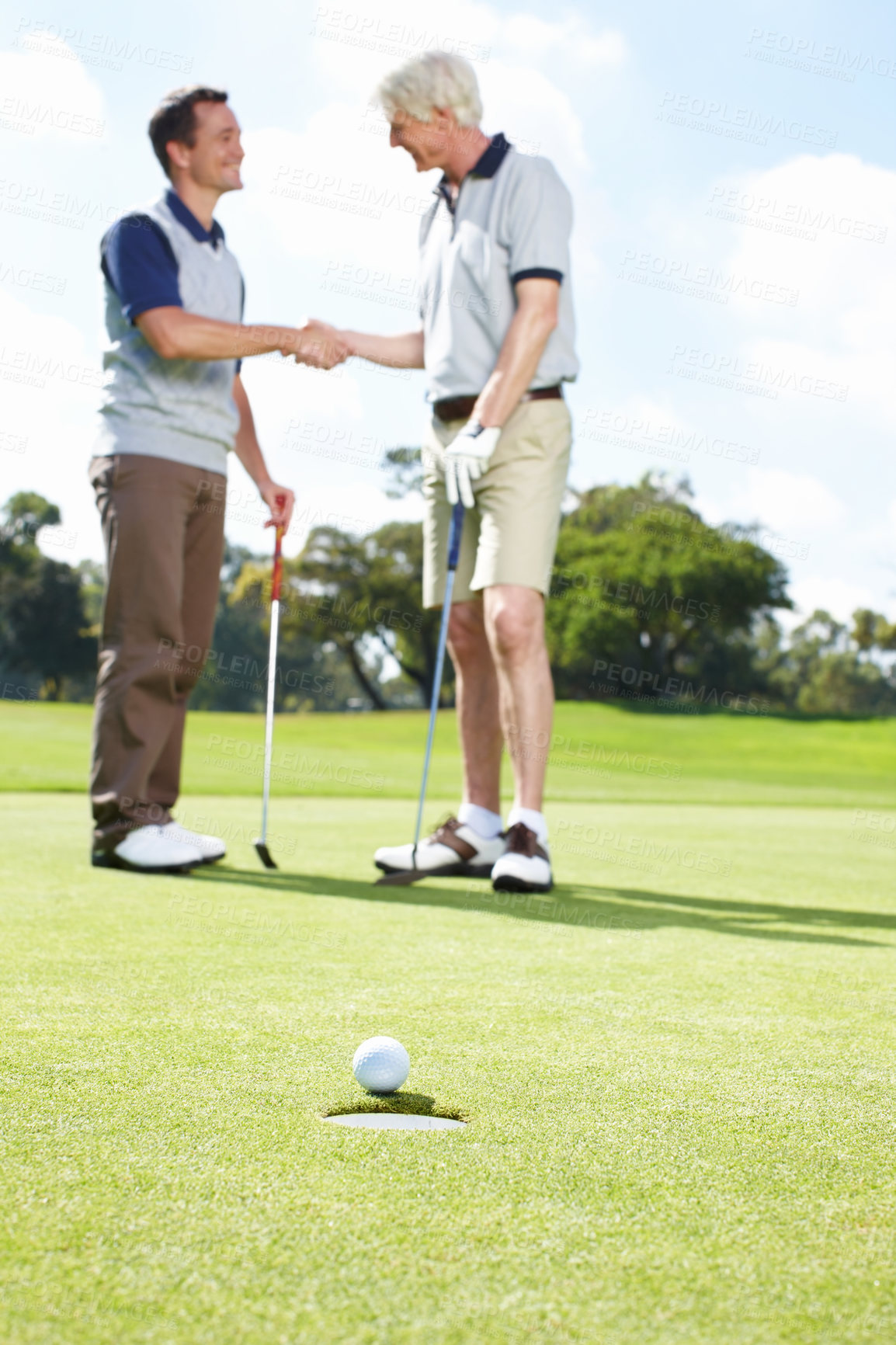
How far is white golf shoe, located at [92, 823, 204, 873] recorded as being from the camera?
380cm

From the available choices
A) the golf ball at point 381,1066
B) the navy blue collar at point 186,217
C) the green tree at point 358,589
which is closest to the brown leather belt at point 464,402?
the navy blue collar at point 186,217

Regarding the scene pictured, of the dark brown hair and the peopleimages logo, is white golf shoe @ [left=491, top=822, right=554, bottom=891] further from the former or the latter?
the peopleimages logo

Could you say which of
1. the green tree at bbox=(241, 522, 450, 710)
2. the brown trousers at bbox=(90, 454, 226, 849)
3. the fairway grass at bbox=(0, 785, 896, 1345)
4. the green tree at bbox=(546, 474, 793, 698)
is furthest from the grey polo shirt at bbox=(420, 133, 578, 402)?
the green tree at bbox=(241, 522, 450, 710)

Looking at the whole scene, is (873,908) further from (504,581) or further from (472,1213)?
(472,1213)

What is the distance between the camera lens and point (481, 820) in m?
4.16

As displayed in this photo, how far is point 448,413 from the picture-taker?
4.20 m

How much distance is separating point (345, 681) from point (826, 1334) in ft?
255

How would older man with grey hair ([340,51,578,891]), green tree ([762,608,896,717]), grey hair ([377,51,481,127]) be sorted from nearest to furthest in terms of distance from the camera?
older man with grey hair ([340,51,578,891]), grey hair ([377,51,481,127]), green tree ([762,608,896,717])

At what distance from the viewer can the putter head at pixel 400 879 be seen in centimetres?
359

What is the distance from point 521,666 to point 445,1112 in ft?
8.44

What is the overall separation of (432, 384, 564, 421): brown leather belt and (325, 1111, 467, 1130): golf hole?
9.58 feet

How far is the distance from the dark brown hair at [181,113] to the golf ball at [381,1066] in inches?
145

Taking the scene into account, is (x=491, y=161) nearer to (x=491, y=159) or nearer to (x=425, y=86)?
(x=491, y=159)

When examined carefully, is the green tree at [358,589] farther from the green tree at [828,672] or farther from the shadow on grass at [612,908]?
the shadow on grass at [612,908]
